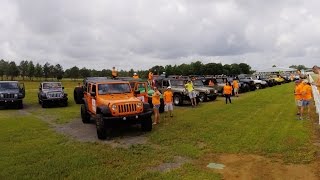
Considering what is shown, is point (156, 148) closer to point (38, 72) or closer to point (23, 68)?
point (38, 72)

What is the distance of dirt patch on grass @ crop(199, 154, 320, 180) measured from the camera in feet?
25.0

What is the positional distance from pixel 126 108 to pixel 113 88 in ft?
6.18

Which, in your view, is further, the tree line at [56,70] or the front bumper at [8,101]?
the tree line at [56,70]

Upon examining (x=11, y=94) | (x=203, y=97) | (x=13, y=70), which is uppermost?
(x=13, y=70)

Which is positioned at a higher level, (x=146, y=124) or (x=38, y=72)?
(x=38, y=72)

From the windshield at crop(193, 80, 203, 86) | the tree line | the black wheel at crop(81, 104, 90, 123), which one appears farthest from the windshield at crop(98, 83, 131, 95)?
the tree line

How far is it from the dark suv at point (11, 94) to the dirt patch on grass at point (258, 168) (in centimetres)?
1699

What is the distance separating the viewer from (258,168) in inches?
322

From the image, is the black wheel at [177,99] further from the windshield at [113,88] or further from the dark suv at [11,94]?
the dark suv at [11,94]

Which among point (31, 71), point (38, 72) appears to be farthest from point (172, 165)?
point (31, 71)

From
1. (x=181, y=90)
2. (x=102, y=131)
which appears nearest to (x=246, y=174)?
(x=102, y=131)

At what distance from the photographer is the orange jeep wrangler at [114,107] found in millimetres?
12164

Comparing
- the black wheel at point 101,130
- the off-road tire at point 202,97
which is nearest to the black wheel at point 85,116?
the black wheel at point 101,130

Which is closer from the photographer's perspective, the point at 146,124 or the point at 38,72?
the point at 146,124
